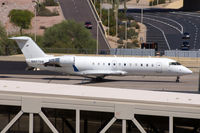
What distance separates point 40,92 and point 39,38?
213ft

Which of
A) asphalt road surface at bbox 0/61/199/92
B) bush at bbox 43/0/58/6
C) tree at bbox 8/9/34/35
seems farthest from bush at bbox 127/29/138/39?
asphalt road surface at bbox 0/61/199/92

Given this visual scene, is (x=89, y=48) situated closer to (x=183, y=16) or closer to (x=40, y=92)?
(x=183, y=16)

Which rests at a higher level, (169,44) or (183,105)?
(183,105)

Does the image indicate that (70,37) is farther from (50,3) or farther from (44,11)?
(50,3)

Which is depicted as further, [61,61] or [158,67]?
[61,61]

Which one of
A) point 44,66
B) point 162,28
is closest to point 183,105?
point 44,66

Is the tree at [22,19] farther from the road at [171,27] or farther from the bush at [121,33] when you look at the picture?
the road at [171,27]

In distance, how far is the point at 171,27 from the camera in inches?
3748

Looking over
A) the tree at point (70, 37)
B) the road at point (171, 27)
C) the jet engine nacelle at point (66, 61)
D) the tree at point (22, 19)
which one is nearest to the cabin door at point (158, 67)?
the jet engine nacelle at point (66, 61)

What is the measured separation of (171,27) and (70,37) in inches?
1084

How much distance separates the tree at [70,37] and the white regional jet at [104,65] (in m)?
31.4

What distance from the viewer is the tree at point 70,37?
7219 centimetres

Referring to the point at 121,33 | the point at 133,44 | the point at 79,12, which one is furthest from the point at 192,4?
the point at 133,44

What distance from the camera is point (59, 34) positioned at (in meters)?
73.7
